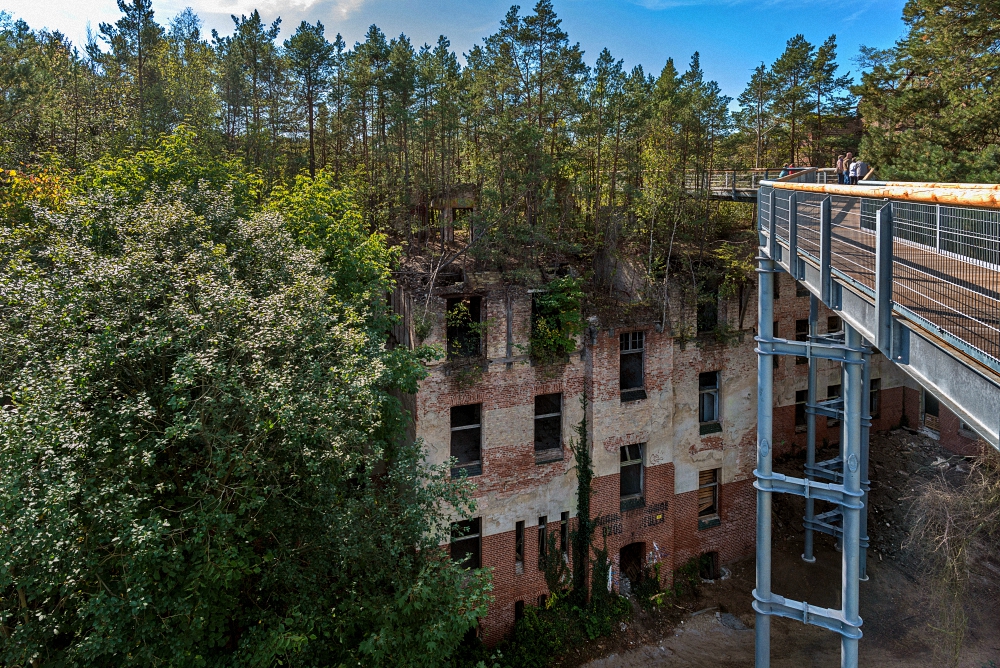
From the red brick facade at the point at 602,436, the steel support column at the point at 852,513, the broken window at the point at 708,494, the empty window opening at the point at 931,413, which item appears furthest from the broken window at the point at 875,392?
the steel support column at the point at 852,513

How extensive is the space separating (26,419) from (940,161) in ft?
70.0

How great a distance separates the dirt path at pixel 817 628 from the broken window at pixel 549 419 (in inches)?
210

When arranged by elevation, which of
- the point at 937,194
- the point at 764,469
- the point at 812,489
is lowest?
the point at 812,489

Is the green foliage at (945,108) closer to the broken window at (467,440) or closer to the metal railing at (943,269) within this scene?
the metal railing at (943,269)

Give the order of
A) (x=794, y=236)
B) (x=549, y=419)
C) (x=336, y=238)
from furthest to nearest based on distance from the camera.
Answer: (x=549, y=419), (x=336, y=238), (x=794, y=236)

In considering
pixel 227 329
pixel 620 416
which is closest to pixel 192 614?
pixel 227 329

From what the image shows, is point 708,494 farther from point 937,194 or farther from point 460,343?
point 937,194

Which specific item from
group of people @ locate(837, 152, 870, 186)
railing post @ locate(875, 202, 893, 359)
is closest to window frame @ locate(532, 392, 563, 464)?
group of people @ locate(837, 152, 870, 186)

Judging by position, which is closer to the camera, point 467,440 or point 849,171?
point 849,171

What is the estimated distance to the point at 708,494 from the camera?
19.5m

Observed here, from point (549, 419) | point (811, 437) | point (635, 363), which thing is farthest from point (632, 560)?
point (811, 437)

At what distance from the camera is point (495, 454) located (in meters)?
16.3

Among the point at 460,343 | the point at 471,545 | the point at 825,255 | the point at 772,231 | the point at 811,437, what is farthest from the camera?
the point at 811,437

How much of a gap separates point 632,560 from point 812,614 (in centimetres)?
789
